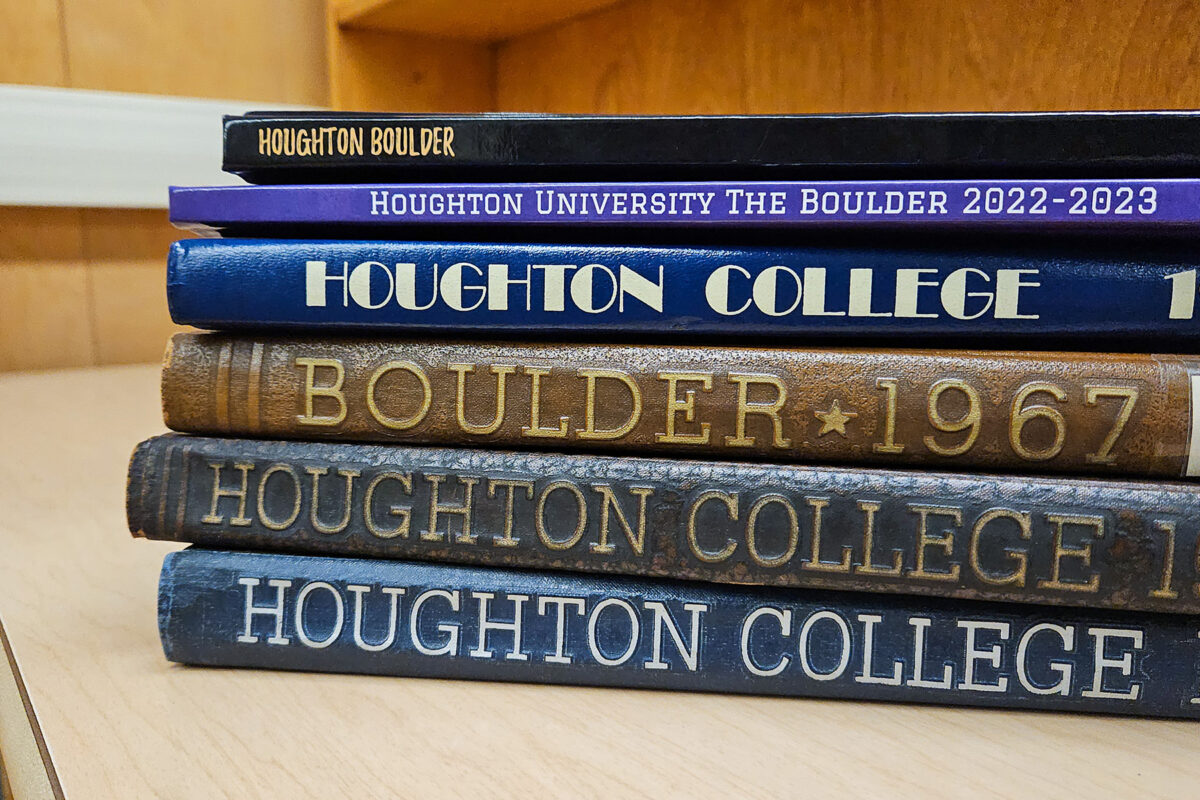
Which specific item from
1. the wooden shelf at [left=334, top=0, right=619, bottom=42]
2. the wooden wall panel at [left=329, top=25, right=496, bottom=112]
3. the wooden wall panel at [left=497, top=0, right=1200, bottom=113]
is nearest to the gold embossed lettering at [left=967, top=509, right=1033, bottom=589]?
the wooden wall panel at [left=497, top=0, right=1200, bottom=113]

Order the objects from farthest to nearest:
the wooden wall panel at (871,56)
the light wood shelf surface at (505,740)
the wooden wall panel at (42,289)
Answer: the wooden wall panel at (42,289)
the wooden wall panel at (871,56)
the light wood shelf surface at (505,740)

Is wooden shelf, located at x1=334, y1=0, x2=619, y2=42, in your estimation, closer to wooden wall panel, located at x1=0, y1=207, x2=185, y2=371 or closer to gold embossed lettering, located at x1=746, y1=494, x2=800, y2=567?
wooden wall panel, located at x1=0, y1=207, x2=185, y2=371

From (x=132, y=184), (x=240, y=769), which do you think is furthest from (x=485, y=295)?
(x=132, y=184)

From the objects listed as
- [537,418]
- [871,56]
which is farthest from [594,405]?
[871,56]

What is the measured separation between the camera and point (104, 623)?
39cm

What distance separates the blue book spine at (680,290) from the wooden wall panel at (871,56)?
0.33 m

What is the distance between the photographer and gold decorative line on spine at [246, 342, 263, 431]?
0.35 metres

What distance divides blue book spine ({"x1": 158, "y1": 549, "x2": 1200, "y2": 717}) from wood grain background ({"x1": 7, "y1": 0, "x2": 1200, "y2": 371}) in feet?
1.58

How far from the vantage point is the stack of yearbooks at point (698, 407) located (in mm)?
312

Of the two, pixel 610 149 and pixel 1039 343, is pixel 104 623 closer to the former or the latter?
pixel 610 149

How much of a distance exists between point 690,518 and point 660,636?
0.05 metres

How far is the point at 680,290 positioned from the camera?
1.09 ft

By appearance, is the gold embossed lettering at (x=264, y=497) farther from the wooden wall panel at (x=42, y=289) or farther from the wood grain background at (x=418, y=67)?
the wooden wall panel at (x=42, y=289)

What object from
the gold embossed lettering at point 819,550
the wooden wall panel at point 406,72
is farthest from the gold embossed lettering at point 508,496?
the wooden wall panel at point 406,72
